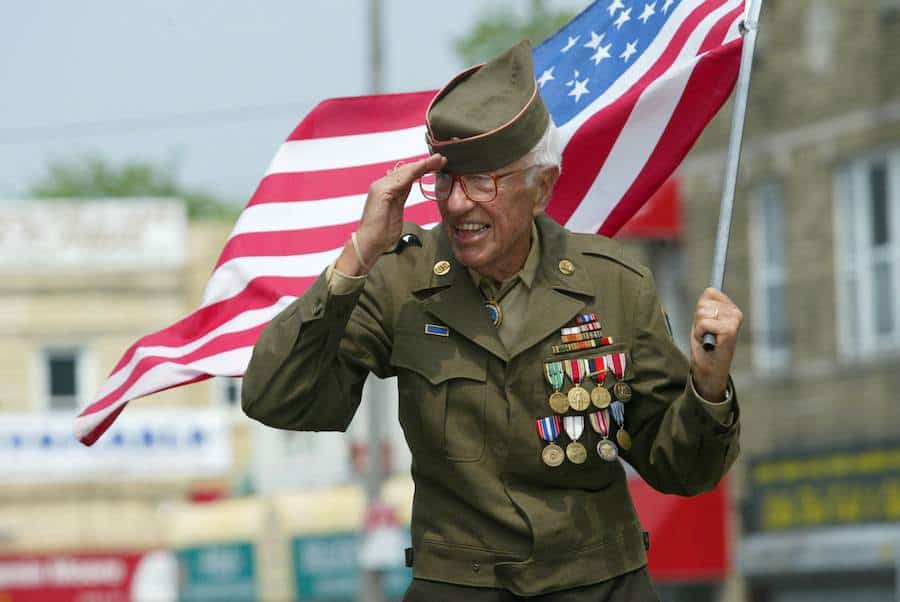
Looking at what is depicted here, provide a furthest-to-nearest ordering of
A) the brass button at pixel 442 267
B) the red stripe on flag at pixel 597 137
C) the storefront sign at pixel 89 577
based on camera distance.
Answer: the storefront sign at pixel 89 577, the red stripe on flag at pixel 597 137, the brass button at pixel 442 267

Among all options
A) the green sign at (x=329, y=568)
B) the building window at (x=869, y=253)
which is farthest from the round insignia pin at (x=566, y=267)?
the green sign at (x=329, y=568)

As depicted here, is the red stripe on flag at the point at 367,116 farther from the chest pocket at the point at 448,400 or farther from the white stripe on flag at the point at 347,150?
the chest pocket at the point at 448,400

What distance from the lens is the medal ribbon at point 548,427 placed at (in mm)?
4410

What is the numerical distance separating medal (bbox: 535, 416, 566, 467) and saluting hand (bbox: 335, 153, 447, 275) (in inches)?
20.3

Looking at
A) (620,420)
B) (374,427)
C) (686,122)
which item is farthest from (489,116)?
(374,427)

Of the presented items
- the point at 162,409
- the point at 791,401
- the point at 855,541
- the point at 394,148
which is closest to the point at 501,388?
the point at 394,148

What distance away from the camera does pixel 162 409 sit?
31953mm

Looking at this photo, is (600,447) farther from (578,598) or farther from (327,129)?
(327,129)

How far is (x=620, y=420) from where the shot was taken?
14.8 ft

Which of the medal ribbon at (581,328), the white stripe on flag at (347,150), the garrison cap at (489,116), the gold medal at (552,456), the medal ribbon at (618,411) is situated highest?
the white stripe on flag at (347,150)

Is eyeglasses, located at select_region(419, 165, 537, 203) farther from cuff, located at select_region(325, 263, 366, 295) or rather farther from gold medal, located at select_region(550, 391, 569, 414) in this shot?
gold medal, located at select_region(550, 391, 569, 414)

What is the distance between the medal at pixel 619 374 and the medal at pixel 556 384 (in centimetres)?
11

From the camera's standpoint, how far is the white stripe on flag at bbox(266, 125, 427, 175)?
21.3ft

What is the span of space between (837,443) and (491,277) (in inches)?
647
